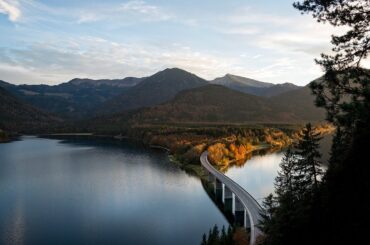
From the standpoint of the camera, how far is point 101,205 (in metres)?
63.8

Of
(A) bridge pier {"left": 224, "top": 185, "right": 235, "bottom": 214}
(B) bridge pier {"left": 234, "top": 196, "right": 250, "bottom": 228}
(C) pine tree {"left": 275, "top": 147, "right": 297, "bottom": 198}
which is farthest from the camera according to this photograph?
(A) bridge pier {"left": 224, "top": 185, "right": 235, "bottom": 214}

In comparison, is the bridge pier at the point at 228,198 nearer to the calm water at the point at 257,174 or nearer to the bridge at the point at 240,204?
the bridge at the point at 240,204

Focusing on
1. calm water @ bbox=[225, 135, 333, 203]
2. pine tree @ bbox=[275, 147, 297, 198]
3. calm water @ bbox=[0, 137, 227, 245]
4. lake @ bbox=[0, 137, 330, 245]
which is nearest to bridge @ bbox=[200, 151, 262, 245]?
lake @ bbox=[0, 137, 330, 245]

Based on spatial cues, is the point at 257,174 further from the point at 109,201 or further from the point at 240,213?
the point at 109,201

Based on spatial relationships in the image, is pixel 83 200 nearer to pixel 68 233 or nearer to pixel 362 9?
pixel 68 233

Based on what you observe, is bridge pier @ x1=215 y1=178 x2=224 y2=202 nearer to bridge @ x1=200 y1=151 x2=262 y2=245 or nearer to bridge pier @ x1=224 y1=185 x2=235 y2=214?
bridge @ x1=200 y1=151 x2=262 y2=245

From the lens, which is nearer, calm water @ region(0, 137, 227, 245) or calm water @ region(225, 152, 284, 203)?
calm water @ region(0, 137, 227, 245)

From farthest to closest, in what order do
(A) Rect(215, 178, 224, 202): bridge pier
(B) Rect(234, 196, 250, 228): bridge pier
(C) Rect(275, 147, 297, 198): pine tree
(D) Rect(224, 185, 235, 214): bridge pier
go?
1. (A) Rect(215, 178, 224, 202): bridge pier
2. (D) Rect(224, 185, 235, 214): bridge pier
3. (B) Rect(234, 196, 250, 228): bridge pier
4. (C) Rect(275, 147, 297, 198): pine tree

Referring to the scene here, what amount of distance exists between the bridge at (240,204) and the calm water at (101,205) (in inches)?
109

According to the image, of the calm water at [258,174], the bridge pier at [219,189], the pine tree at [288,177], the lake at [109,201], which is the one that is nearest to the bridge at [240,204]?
the bridge pier at [219,189]

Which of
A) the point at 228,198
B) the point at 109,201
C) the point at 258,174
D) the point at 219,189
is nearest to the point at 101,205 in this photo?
the point at 109,201

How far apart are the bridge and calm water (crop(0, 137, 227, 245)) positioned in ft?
9.10

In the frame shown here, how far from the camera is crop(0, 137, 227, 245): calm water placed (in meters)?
49.2

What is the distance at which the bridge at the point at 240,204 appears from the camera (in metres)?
47.3
